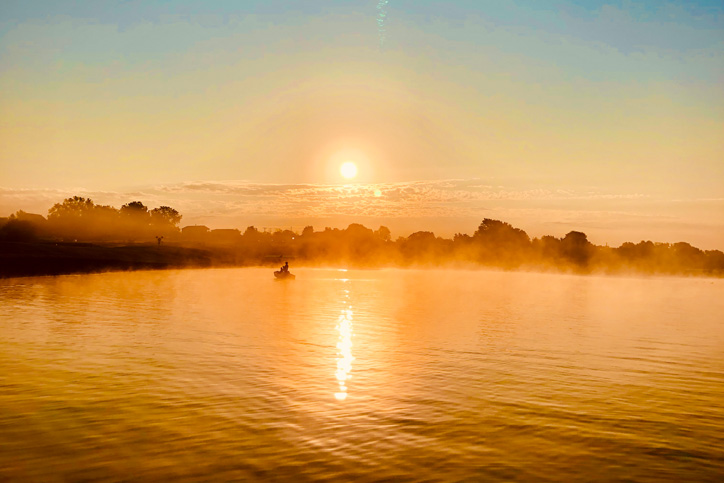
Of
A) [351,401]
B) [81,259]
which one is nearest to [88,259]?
[81,259]

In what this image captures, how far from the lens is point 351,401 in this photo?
20172 millimetres

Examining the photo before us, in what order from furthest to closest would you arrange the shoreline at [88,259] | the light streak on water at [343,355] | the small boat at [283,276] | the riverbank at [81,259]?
the small boat at [283,276]
the shoreline at [88,259]
the riverbank at [81,259]
the light streak on water at [343,355]

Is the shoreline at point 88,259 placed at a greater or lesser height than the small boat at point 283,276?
greater

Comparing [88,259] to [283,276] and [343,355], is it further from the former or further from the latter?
[343,355]

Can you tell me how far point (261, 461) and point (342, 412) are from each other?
4943mm

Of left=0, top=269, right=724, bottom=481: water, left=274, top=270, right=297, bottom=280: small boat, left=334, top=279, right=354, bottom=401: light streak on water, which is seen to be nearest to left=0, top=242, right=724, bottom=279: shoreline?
left=274, top=270, right=297, bottom=280: small boat

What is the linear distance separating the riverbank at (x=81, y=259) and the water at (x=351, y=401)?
6284 cm

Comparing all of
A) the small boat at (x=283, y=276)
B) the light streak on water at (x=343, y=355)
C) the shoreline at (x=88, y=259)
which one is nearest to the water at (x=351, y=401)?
the light streak on water at (x=343, y=355)

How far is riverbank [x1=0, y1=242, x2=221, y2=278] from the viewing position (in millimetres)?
95750

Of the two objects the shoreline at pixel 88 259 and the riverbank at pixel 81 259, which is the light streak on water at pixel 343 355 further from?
the riverbank at pixel 81 259

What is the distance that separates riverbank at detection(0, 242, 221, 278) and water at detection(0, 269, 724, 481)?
206ft

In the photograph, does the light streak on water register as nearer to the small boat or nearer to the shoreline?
the small boat

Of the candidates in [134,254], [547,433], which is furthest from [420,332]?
[134,254]

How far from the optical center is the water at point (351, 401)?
46.4ft
